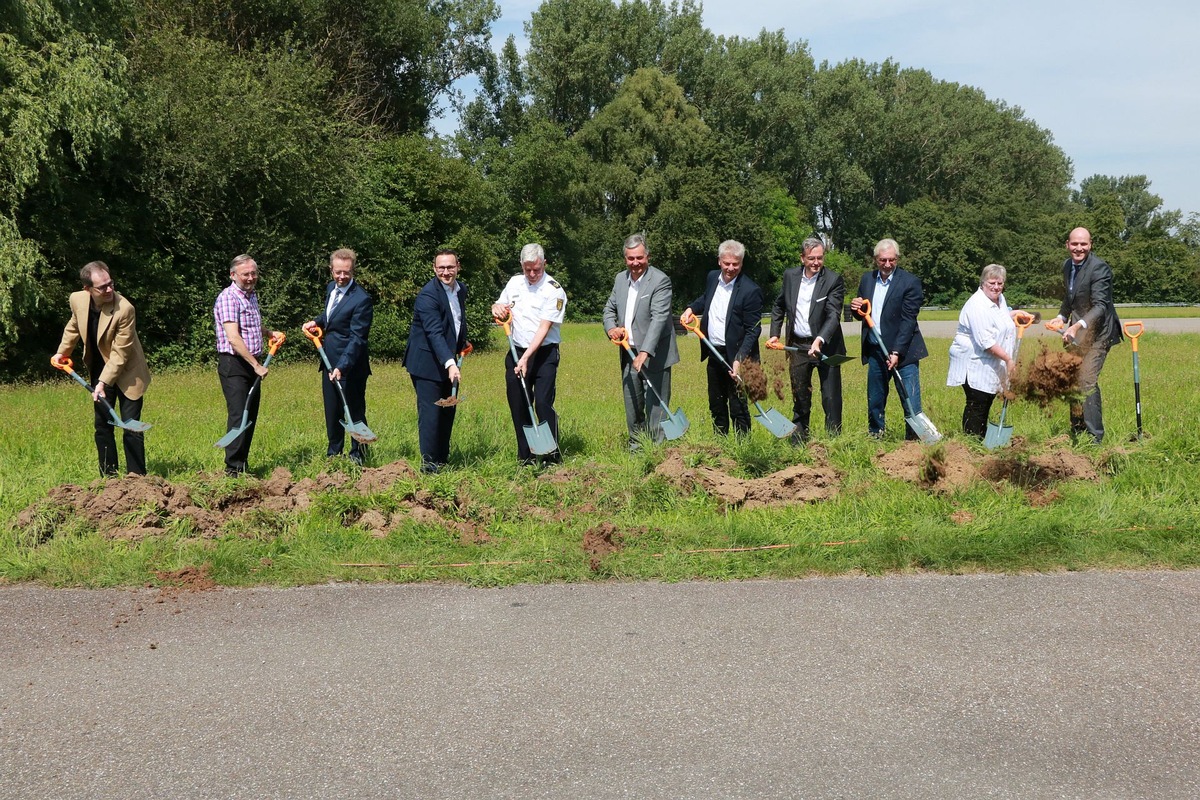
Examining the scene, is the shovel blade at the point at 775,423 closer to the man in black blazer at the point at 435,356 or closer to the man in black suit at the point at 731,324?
the man in black suit at the point at 731,324

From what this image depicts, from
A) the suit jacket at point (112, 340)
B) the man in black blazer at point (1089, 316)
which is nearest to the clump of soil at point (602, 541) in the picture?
the suit jacket at point (112, 340)

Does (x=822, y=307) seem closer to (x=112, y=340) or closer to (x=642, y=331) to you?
(x=642, y=331)

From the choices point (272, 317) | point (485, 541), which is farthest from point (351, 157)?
point (485, 541)

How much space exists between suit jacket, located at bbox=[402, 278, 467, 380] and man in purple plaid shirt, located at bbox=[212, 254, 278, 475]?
1.25 meters

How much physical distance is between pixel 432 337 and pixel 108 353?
2.73 metres

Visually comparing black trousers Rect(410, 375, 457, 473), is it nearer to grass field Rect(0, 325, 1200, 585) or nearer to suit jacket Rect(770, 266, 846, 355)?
grass field Rect(0, 325, 1200, 585)

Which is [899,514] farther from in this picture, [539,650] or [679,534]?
[539,650]

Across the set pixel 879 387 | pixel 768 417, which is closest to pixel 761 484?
pixel 768 417

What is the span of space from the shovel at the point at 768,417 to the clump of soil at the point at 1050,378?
6.20ft

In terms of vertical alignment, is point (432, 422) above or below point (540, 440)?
above

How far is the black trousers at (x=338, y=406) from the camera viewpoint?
9250 millimetres

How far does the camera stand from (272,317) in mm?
23797

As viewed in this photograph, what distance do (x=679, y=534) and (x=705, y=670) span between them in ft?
7.07

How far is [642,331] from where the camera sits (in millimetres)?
9367
